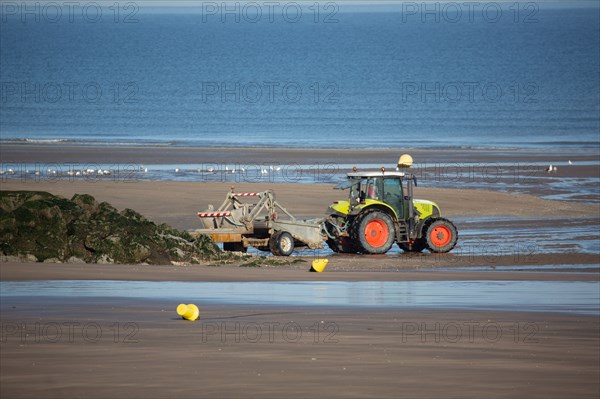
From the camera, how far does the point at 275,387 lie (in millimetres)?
9766

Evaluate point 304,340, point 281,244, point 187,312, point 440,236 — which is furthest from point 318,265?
point 304,340

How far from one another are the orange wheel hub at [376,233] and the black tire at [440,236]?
1.01m

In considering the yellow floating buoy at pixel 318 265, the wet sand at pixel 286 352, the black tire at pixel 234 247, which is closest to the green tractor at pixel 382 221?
the black tire at pixel 234 247

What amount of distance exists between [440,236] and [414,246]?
0.75m

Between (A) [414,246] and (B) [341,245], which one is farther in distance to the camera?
(A) [414,246]

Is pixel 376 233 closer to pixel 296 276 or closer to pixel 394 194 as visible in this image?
pixel 394 194

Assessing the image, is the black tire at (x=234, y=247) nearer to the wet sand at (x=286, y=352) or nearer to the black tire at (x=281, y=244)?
the black tire at (x=281, y=244)

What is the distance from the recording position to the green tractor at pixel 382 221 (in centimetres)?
2203

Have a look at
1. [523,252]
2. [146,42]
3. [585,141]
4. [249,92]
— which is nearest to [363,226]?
[523,252]

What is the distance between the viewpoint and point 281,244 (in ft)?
71.3

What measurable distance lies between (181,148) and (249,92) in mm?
61076

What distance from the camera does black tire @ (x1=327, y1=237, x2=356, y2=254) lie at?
22.5 meters

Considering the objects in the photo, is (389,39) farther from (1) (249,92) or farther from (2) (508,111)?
(2) (508,111)

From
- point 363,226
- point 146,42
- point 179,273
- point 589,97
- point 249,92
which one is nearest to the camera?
point 179,273
